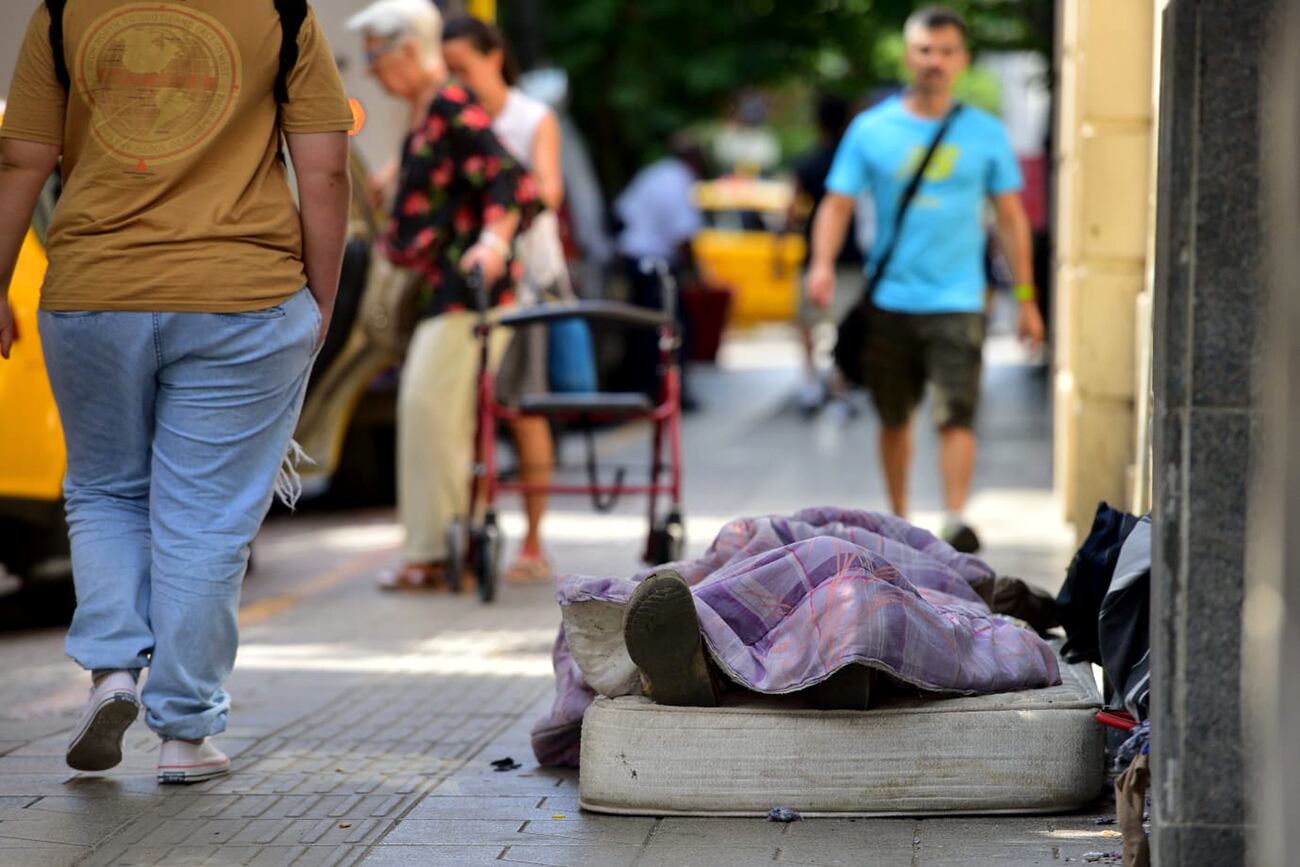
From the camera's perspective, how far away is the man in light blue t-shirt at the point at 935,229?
8242mm

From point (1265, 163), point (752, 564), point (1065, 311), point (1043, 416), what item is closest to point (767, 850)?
point (752, 564)

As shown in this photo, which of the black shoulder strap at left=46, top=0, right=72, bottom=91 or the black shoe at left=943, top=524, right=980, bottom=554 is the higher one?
the black shoulder strap at left=46, top=0, right=72, bottom=91

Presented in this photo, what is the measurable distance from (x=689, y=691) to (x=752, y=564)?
14.8 inches

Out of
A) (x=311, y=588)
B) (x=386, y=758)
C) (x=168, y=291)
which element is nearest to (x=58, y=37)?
(x=168, y=291)

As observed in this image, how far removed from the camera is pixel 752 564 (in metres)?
4.73

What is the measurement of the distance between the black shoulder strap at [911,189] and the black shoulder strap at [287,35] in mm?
3820

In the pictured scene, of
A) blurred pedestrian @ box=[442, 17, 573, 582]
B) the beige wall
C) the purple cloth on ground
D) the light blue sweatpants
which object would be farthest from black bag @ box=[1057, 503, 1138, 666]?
blurred pedestrian @ box=[442, 17, 573, 582]

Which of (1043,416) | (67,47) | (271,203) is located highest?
(67,47)

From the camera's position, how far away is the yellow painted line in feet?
25.4

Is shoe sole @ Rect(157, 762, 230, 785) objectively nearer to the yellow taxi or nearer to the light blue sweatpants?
the light blue sweatpants

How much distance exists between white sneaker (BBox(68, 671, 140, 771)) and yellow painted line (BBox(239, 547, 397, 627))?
8.75ft

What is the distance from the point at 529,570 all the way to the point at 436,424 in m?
0.71

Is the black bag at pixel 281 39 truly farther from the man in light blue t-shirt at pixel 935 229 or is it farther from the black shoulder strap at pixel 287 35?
the man in light blue t-shirt at pixel 935 229

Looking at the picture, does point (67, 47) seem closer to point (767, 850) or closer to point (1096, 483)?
point (767, 850)
